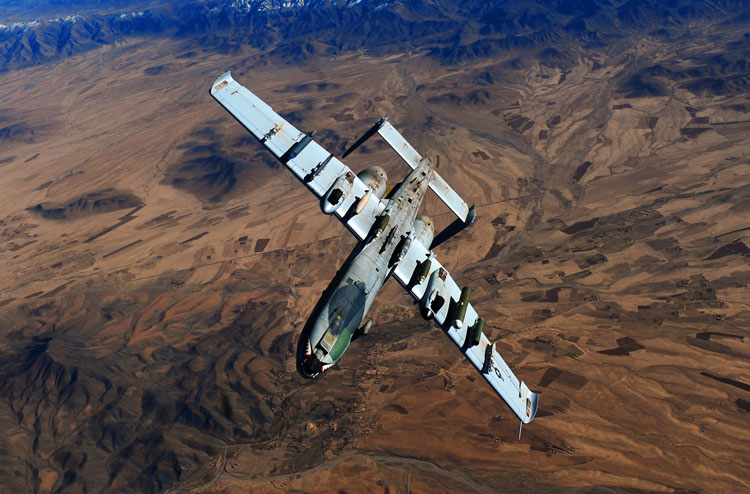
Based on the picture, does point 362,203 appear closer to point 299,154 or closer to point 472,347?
point 299,154

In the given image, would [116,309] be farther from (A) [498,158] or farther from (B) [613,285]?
(A) [498,158]

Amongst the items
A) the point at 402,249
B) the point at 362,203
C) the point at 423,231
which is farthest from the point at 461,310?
the point at 362,203

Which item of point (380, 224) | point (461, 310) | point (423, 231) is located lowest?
point (461, 310)

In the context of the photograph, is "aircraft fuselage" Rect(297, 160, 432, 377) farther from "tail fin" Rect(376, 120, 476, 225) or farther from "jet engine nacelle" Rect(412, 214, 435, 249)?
"tail fin" Rect(376, 120, 476, 225)

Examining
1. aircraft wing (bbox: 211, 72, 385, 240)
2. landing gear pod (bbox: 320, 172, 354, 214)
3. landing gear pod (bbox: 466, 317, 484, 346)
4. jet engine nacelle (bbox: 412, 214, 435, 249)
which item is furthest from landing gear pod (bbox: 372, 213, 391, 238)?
landing gear pod (bbox: 466, 317, 484, 346)

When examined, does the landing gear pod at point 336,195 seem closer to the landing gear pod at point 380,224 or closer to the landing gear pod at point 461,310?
the landing gear pod at point 380,224

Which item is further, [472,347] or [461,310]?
[472,347]
